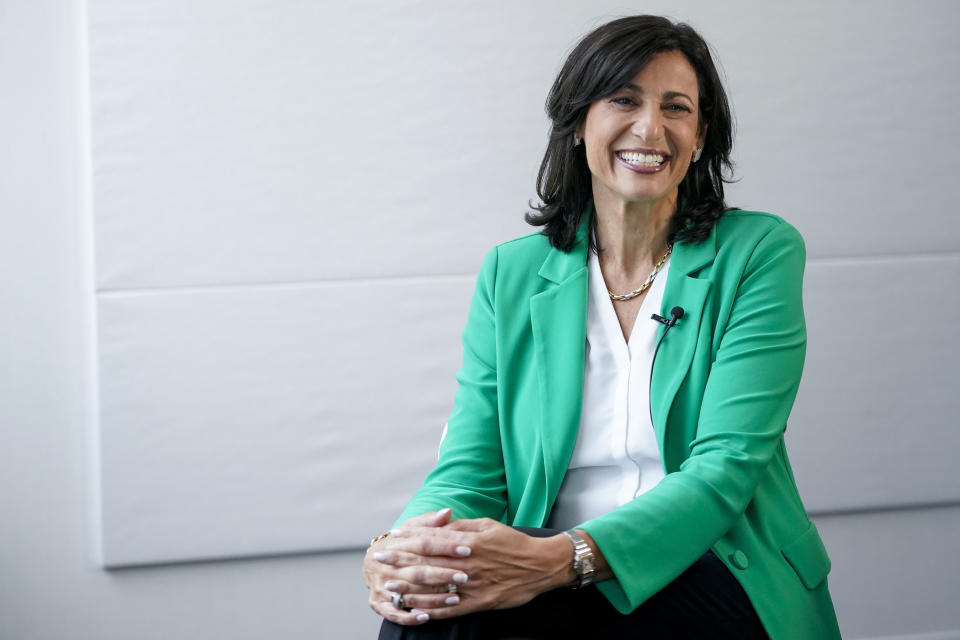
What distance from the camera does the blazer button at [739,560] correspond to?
1372 millimetres

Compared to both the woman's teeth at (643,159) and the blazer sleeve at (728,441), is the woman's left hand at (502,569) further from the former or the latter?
the woman's teeth at (643,159)

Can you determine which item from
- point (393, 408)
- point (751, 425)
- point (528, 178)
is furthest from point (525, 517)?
point (528, 178)

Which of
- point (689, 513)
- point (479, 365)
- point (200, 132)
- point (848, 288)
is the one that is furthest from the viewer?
point (848, 288)

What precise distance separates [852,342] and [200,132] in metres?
1.88

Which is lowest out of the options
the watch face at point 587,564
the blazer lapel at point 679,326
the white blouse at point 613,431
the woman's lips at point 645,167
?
the watch face at point 587,564

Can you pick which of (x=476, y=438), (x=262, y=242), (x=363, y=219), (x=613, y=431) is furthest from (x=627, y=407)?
(x=262, y=242)

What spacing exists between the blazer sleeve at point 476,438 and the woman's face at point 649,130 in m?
0.29

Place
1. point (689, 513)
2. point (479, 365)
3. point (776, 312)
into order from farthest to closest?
point (479, 365)
point (776, 312)
point (689, 513)

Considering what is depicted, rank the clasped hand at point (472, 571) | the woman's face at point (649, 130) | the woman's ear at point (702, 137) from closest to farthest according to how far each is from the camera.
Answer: the clasped hand at point (472, 571) → the woman's face at point (649, 130) → the woman's ear at point (702, 137)

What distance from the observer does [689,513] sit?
1.33 meters

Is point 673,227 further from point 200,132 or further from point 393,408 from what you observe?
point 200,132

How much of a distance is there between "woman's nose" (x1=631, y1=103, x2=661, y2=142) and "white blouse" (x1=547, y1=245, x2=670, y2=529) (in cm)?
26

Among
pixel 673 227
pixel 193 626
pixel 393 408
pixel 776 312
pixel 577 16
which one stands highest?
pixel 577 16

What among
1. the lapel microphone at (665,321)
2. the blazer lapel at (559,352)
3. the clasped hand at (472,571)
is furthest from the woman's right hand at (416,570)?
the lapel microphone at (665,321)
